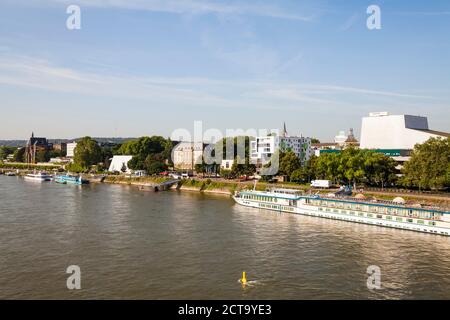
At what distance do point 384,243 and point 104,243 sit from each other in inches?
1132

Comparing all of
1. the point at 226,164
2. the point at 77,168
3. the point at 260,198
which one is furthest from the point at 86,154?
the point at 260,198

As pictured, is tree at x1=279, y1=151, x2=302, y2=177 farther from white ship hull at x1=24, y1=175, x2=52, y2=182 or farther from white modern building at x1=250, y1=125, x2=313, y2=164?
white ship hull at x1=24, y1=175, x2=52, y2=182

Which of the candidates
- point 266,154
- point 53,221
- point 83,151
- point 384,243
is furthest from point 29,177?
point 384,243

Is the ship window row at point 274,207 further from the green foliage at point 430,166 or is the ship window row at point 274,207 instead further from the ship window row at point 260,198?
the green foliage at point 430,166

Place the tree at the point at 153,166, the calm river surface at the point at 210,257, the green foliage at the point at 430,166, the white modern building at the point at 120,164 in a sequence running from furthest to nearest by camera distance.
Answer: the white modern building at the point at 120,164, the tree at the point at 153,166, the green foliage at the point at 430,166, the calm river surface at the point at 210,257

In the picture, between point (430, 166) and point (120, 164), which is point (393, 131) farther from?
point (120, 164)

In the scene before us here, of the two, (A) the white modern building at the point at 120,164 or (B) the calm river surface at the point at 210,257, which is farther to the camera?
(A) the white modern building at the point at 120,164

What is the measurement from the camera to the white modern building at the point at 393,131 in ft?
341

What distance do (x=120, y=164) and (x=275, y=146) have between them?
6049 centimetres

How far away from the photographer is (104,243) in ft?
139

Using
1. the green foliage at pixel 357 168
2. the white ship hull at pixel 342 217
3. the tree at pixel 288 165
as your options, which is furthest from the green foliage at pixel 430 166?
the tree at pixel 288 165

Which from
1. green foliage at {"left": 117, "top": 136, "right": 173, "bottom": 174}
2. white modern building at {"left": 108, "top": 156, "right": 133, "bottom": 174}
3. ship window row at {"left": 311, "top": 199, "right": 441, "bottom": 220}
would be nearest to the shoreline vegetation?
ship window row at {"left": 311, "top": 199, "right": 441, "bottom": 220}

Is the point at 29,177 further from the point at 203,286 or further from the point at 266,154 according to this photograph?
the point at 203,286

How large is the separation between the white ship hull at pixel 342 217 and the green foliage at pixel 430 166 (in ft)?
73.7
